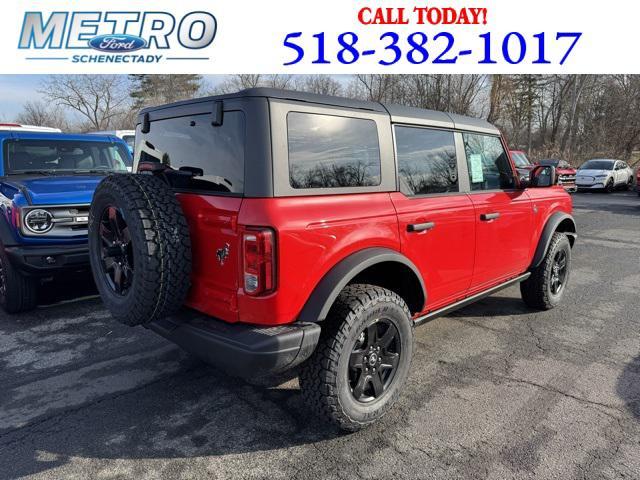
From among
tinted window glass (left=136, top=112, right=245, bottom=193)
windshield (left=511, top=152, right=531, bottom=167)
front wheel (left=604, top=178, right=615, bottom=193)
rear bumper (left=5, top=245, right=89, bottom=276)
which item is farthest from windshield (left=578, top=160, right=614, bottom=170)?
tinted window glass (left=136, top=112, right=245, bottom=193)

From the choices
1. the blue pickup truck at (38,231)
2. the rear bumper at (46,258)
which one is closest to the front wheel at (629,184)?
the blue pickup truck at (38,231)

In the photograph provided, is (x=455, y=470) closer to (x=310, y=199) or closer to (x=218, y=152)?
(x=310, y=199)

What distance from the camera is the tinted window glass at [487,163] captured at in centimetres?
361

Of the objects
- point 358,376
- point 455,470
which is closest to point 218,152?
point 358,376

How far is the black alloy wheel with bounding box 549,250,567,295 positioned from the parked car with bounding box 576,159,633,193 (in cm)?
1877

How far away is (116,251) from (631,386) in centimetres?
362

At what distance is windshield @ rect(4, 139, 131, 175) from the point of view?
5.38 m

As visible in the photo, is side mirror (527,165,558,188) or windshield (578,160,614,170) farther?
windshield (578,160,614,170)

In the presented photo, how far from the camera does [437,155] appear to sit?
10.9 feet

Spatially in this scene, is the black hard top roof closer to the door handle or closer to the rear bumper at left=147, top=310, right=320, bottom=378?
the door handle

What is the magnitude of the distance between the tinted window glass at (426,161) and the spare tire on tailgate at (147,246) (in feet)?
4.80

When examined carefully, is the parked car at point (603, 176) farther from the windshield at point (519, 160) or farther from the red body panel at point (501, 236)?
the red body panel at point (501, 236)

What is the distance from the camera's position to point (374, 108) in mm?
2887

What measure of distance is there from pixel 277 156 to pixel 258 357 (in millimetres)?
1016
